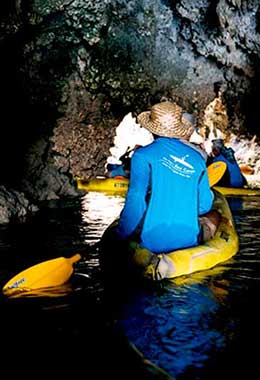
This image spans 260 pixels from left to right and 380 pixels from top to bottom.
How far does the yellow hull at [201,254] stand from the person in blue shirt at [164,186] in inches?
4.6

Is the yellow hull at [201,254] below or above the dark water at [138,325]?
above

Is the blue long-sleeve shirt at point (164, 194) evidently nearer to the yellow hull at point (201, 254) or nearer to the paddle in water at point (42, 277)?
the yellow hull at point (201, 254)

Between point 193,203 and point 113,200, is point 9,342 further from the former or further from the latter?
point 113,200

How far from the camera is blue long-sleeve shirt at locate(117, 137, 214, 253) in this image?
3898mm

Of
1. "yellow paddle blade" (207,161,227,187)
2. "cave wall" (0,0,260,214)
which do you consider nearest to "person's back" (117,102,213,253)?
"yellow paddle blade" (207,161,227,187)

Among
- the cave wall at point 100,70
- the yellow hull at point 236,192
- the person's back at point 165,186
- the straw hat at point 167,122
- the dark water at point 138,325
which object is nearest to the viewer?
the dark water at point 138,325

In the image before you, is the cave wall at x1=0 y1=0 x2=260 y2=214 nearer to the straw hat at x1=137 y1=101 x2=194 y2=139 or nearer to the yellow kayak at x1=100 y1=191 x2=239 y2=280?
the yellow kayak at x1=100 y1=191 x2=239 y2=280

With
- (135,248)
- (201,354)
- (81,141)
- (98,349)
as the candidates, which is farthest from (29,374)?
(81,141)

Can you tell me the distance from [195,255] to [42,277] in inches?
50.0

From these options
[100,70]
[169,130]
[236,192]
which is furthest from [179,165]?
[100,70]

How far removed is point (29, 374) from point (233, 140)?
1302 centimetres

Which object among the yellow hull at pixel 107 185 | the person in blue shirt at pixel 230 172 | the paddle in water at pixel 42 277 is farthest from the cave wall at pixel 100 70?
the paddle in water at pixel 42 277

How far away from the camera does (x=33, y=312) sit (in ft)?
11.2

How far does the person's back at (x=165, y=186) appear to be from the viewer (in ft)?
12.8
